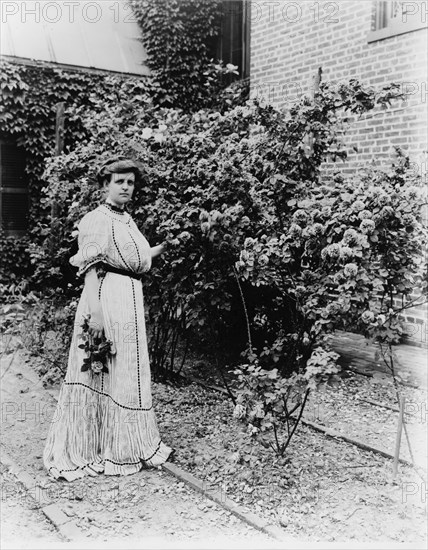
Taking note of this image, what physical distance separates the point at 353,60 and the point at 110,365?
6620 millimetres

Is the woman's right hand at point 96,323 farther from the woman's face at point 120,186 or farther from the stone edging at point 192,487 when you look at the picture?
the stone edging at point 192,487

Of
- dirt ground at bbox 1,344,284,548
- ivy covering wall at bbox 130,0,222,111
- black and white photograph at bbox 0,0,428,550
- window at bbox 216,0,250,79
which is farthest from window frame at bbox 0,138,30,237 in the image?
dirt ground at bbox 1,344,284,548

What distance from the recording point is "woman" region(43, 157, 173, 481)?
4.02 meters

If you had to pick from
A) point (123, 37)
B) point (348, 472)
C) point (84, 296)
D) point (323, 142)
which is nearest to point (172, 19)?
point (123, 37)

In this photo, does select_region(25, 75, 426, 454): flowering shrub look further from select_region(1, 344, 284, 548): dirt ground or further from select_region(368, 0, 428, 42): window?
select_region(368, 0, 428, 42): window

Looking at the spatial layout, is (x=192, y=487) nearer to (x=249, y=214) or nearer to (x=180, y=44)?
(x=249, y=214)

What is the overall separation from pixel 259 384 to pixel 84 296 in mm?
1329

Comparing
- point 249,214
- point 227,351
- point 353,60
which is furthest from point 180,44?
point 249,214

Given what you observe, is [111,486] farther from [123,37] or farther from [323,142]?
[123,37]

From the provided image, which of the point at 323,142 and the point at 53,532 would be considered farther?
the point at 323,142

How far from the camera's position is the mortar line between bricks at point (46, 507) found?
3365 mm

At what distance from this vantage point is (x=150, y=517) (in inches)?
139

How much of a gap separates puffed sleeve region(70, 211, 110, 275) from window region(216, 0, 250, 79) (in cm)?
797

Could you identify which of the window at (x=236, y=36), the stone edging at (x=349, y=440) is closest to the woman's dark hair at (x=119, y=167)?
the stone edging at (x=349, y=440)
